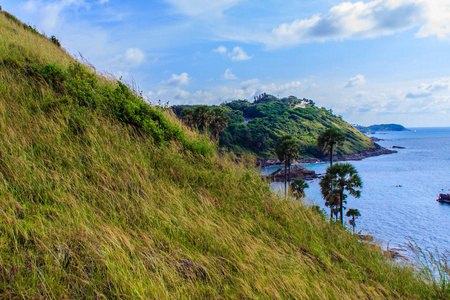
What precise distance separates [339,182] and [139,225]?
112ft

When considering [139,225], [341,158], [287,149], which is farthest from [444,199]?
[139,225]

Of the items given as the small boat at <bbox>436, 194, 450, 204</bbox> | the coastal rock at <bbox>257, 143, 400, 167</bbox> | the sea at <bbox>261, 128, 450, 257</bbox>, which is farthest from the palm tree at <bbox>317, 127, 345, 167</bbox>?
the coastal rock at <bbox>257, 143, 400, 167</bbox>

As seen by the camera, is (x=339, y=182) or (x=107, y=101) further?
(x=339, y=182)

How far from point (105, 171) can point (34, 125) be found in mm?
2278

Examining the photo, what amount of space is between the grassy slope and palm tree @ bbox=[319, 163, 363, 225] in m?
29.5

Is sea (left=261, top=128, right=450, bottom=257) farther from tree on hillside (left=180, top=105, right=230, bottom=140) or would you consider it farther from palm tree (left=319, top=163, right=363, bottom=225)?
tree on hillside (left=180, top=105, right=230, bottom=140)

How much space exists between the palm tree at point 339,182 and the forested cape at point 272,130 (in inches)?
2439

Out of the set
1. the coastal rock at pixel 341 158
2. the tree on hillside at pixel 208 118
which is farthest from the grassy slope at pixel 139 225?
the coastal rock at pixel 341 158

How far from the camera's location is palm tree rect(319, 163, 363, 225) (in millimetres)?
33188

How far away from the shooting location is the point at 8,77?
7195 millimetres

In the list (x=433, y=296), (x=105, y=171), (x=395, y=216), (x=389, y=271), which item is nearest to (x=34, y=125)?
(x=105, y=171)

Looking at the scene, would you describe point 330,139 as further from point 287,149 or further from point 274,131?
point 274,131

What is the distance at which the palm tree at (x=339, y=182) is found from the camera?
33188mm

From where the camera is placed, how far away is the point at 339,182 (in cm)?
3406
